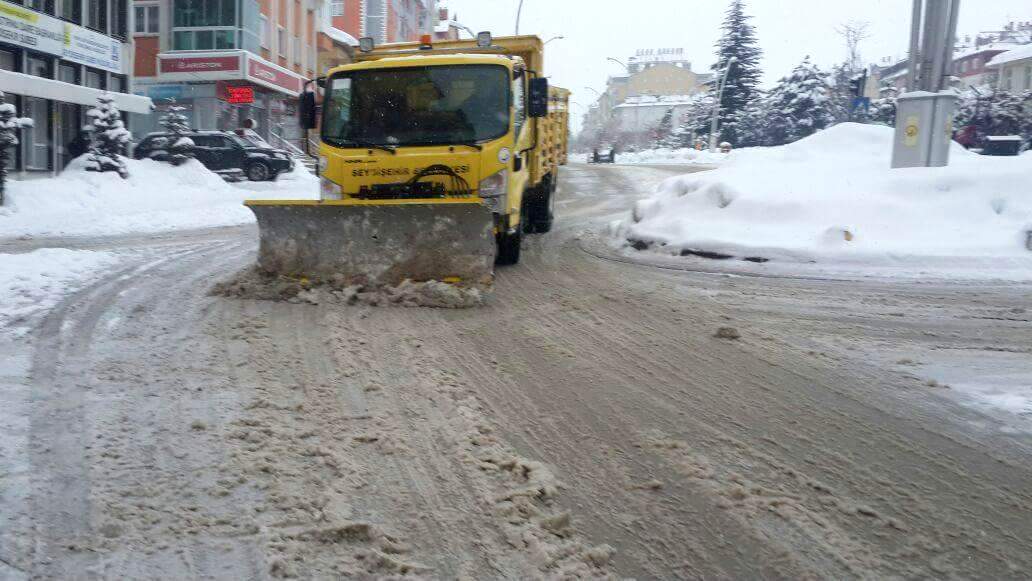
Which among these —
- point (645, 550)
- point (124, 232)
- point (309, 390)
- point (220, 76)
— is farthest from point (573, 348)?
point (220, 76)

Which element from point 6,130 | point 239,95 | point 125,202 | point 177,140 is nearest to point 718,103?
point 239,95

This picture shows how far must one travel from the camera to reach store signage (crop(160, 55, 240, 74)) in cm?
3144

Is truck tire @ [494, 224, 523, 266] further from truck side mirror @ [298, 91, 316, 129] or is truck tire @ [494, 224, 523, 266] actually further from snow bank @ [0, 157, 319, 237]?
snow bank @ [0, 157, 319, 237]

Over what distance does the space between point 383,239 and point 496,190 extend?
1.48 meters

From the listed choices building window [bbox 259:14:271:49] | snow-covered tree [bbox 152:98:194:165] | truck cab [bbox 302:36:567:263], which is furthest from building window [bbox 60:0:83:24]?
truck cab [bbox 302:36:567:263]

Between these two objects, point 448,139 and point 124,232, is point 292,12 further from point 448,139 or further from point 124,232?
point 448,139

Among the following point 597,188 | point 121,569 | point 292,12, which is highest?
point 292,12

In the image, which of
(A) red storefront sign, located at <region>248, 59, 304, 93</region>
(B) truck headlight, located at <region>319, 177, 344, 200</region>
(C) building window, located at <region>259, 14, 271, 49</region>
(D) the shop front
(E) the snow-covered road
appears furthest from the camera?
(C) building window, located at <region>259, 14, 271, 49</region>

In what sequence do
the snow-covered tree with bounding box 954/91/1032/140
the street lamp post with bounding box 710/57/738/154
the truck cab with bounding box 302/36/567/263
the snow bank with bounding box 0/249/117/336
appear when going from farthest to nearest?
1. the street lamp post with bounding box 710/57/738/154
2. the snow-covered tree with bounding box 954/91/1032/140
3. the truck cab with bounding box 302/36/567/263
4. the snow bank with bounding box 0/249/117/336

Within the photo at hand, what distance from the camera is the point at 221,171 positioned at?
25422mm

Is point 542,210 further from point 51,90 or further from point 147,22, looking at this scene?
point 147,22

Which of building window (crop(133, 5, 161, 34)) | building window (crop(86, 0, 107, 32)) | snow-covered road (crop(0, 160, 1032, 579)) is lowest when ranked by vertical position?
snow-covered road (crop(0, 160, 1032, 579))

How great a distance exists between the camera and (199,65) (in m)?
31.9

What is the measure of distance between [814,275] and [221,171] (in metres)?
20.7
